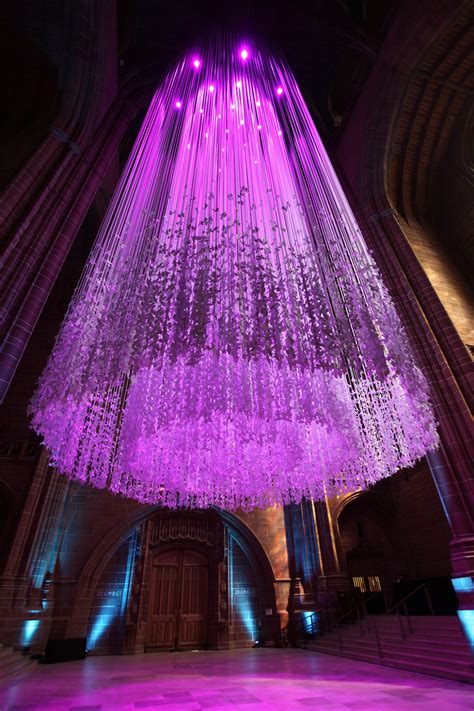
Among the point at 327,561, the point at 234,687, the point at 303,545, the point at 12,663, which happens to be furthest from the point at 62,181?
the point at 327,561

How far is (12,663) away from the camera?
295 inches

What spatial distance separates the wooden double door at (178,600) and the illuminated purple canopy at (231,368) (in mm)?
4993

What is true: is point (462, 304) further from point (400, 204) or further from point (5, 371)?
point (5, 371)

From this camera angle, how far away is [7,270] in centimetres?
559

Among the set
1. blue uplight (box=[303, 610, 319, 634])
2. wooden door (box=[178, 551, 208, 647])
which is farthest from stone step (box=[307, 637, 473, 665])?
wooden door (box=[178, 551, 208, 647])

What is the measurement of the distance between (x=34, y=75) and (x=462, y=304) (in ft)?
37.5

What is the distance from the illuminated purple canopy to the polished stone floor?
293 cm

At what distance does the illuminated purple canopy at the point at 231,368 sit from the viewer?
5648 mm

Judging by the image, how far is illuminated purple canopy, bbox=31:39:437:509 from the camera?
5.65 m

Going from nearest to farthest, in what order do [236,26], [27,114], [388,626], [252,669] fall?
[252,669] < [27,114] < [388,626] < [236,26]

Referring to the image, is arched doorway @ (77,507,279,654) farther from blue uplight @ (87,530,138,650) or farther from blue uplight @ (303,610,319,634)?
blue uplight @ (303,610,319,634)

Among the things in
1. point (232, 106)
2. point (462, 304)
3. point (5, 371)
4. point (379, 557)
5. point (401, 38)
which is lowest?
point (379, 557)

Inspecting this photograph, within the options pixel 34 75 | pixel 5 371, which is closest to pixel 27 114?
pixel 34 75

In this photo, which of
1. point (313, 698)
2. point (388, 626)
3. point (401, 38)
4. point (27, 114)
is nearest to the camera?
point (313, 698)
